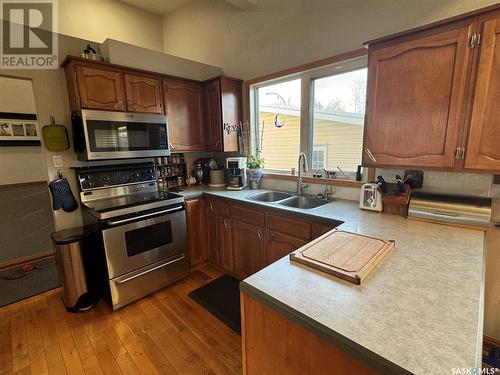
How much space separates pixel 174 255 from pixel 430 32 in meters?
2.65

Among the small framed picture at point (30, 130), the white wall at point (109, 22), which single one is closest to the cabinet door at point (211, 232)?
the small framed picture at point (30, 130)

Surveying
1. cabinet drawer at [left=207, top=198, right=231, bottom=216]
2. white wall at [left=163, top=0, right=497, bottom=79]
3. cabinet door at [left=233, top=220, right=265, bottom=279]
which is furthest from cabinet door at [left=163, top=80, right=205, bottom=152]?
cabinet door at [left=233, top=220, right=265, bottom=279]

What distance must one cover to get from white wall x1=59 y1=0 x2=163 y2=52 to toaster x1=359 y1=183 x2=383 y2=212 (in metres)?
3.89

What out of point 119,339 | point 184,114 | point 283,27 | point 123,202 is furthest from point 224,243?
point 283,27

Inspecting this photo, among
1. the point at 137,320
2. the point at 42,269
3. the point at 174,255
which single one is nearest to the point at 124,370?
the point at 137,320

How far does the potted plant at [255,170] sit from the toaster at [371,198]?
1226 mm

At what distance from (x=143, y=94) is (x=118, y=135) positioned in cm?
55

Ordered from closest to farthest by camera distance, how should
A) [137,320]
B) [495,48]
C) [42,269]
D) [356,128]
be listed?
[495,48] → [137,320] → [356,128] → [42,269]

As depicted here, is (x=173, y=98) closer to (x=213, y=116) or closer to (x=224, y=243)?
(x=213, y=116)

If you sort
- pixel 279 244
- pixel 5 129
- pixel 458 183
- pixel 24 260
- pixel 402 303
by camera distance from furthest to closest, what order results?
pixel 24 260 → pixel 5 129 → pixel 279 244 → pixel 458 183 → pixel 402 303

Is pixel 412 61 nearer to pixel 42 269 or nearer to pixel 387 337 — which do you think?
pixel 387 337

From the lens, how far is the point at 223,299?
2.20 metres

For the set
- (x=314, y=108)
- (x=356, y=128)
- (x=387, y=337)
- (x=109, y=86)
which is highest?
(x=109, y=86)

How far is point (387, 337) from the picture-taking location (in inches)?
25.9
